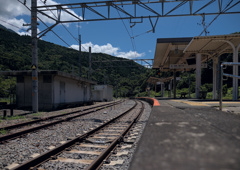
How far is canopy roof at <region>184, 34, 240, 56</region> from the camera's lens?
695 inches

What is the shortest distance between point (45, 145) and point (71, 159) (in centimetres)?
165

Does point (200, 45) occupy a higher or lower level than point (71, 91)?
higher

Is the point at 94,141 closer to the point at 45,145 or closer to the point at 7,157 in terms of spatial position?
the point at 45,145

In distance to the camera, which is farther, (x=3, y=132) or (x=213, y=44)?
(x=213, y=44)

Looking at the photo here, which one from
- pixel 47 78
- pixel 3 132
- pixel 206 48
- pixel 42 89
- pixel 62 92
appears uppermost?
pixel 206 48

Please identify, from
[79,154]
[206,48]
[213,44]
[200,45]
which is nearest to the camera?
[79,154]

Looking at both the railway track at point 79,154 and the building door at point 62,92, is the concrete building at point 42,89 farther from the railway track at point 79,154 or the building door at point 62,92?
the railway track at point 79,154

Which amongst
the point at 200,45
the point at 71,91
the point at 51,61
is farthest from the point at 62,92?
the point at 51,61

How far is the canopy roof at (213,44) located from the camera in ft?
57.9

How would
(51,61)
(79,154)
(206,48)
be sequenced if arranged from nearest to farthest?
1. (79,154)
2. (206,48)
3. (51,61)

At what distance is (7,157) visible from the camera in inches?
181

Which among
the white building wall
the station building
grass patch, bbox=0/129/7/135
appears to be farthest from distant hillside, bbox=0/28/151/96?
grass patch, bbox=0/129/7/135

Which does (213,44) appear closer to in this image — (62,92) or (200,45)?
(200,45)

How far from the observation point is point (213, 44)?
20188 mm
